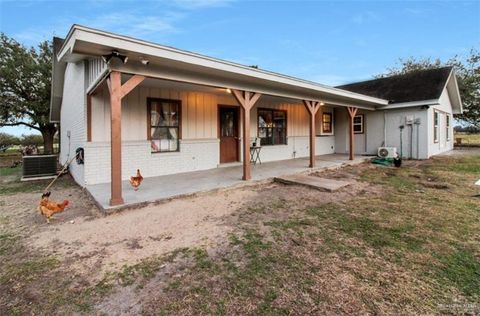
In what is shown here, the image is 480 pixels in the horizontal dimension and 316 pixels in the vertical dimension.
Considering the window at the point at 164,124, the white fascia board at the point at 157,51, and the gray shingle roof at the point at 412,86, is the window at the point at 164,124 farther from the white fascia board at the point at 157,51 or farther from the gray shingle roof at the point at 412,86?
the gray shingle roof at the point at 412,86

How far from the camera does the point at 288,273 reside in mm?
2342

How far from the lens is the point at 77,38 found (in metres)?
3.51

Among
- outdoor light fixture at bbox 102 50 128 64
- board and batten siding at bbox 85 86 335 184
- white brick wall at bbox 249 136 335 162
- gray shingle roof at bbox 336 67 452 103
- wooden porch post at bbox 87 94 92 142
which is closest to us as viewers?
outdoor light fixture at bbox 102 50 128 64

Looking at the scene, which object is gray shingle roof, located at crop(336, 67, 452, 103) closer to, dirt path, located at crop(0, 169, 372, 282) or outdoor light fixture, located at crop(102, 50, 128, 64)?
dirt path, located at crop(0, 169, 372, 282)

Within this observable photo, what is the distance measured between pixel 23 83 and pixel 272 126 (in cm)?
1686

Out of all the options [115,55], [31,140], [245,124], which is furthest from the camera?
[31,140]

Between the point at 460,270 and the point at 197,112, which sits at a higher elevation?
the point at 197,112

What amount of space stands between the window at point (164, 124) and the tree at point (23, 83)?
1399 cm

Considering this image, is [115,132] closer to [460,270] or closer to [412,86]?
[460,270]

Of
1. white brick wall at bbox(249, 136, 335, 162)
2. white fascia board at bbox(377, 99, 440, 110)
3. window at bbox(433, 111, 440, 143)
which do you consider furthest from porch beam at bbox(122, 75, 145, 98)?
window at bbox(433, 111, 440, 143)

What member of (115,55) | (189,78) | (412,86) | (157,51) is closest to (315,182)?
(189,78)

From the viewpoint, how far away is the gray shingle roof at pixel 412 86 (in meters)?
10.7

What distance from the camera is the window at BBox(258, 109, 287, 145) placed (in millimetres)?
9711

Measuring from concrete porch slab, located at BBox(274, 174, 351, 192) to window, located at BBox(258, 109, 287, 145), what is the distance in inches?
130
